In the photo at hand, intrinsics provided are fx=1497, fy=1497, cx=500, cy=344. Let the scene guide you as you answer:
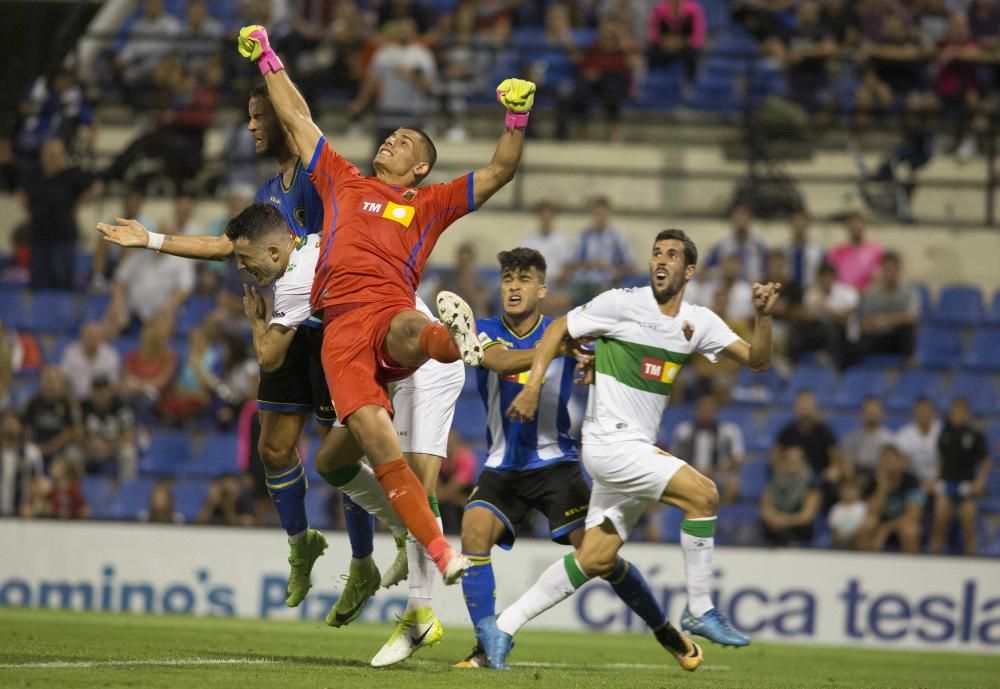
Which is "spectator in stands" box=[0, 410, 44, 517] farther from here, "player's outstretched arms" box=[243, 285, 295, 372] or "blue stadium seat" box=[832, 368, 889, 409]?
"blue stadium seat" box=[832, 368, 889, 409]

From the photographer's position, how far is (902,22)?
2019 cm

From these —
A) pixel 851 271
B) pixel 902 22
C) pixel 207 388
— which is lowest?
pixel 207 388

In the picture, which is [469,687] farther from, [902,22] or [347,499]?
[902,22]

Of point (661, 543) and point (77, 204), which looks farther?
point (77, 204)

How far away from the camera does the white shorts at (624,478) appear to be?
9.16 metres

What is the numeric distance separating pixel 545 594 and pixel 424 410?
139cm

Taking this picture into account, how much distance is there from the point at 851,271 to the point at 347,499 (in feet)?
34.6

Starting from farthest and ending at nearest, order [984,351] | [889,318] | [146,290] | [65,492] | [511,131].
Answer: [146,290] → [984,351] → [889,318] → [65,492] → [511,131]

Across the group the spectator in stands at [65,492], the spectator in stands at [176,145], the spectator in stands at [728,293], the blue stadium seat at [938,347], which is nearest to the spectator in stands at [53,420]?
the spectator in stands at [65,492]

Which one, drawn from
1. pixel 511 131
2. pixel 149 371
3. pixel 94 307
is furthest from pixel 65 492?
pixel 511 131

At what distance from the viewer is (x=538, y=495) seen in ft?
32.1

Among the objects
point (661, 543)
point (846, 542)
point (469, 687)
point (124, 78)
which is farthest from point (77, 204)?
point (469, 687)

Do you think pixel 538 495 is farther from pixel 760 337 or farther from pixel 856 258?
pixel 856 258

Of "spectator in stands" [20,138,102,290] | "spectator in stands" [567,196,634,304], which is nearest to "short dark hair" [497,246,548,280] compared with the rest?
"spectator in stands" [567,196,634,304]
